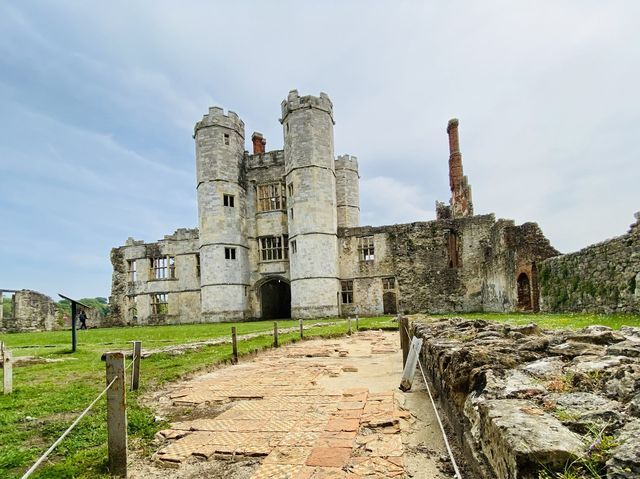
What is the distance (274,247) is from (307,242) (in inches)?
161

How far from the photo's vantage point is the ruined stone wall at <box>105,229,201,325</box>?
33812 mm

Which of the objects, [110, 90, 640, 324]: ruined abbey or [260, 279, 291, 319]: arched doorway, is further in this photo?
[260, 279, 291, 319]: arched doorway

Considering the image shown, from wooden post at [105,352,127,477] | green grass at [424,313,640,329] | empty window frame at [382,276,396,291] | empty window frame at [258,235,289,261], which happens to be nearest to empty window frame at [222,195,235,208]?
empty window frame at [258,235,289,261]

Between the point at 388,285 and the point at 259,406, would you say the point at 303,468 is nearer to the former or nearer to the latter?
the point at 259,406

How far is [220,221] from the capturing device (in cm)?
3012

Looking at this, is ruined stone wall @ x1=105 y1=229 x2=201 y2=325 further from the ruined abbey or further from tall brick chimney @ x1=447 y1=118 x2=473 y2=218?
tall brick chimney @ x1=447 y1=118 x2=473 y2=218

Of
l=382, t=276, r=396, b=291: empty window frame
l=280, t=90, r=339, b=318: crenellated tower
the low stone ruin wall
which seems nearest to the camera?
the low stone ruin wall

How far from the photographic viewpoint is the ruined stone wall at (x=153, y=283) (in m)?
33.8

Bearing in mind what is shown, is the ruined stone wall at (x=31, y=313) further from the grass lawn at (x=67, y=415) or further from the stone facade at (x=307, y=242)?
the grass lawn at (x=67, y=415)

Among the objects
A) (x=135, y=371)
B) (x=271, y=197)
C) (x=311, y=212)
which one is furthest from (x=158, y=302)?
(x=135, y=371)

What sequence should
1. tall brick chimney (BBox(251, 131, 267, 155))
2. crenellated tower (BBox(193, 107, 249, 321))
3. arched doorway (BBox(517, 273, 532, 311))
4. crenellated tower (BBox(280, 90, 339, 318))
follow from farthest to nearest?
tall brick chimney (BBox(251, 131, 267, 155)) → crenellated tower (BBox(193, 107, 249, 321)) → crenellated tower (BBox(280, 90, 339, 318)) → arched doorway (BBox(517, 273, 532, 311))

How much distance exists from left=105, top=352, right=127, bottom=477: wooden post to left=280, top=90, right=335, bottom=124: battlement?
26.6 m

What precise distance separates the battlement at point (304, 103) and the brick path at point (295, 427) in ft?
77.2

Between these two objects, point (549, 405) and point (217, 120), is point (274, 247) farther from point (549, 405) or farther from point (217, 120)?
point (549, 405)
